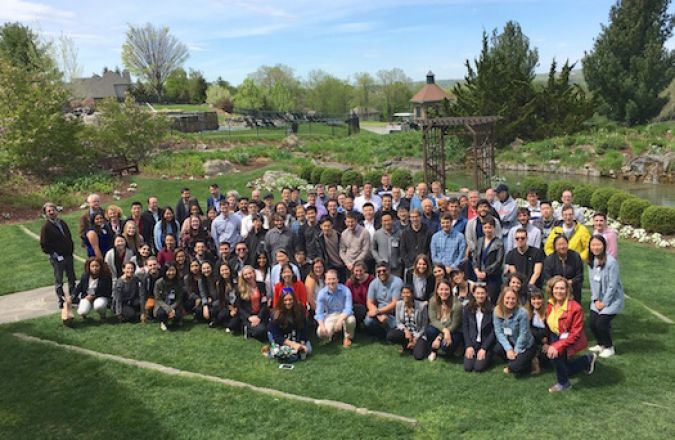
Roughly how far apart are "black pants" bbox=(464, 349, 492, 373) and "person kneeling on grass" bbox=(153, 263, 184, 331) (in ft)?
13.5

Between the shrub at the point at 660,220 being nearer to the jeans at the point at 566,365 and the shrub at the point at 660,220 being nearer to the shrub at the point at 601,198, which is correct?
the shrub at the point at 601,198

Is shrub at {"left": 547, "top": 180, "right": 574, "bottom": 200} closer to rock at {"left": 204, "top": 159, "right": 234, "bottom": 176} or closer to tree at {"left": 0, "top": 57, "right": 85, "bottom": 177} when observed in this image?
rock at {"left": 204, "top": 159, "right": 234, "bottom": 176}

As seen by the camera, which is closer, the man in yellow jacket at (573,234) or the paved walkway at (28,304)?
the man in yellow jacket at (573,234)

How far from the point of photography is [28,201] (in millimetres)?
16453

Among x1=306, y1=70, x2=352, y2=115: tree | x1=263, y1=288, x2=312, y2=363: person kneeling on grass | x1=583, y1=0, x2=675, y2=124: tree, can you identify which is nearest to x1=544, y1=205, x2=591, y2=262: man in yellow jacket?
x1=263, y1=288, x2=312, y2=363: person kneeling on grass

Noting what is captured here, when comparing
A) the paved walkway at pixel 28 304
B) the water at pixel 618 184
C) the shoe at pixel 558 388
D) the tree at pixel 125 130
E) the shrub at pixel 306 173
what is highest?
the tree at pixel 125 130

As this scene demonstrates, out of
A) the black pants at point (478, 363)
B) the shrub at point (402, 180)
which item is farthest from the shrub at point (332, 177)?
the black pants at point (478, 363)

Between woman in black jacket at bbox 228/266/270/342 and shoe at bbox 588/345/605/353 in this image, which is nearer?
shoe at bbox 588/345/605/353

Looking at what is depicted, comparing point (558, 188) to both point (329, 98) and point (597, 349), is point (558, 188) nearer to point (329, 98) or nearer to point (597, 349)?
point (597, 349)

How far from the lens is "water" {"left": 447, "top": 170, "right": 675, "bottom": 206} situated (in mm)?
19438

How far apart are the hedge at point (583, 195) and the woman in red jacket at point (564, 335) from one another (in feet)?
36.1

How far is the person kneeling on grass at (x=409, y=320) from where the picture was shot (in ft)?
21.9

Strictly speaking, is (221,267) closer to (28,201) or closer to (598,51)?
(28,201)

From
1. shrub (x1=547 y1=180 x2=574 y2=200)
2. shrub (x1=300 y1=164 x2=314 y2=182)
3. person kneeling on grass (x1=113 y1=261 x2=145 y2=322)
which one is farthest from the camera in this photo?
shrub (x1=300 y1=164 x2=314 y2=182)
